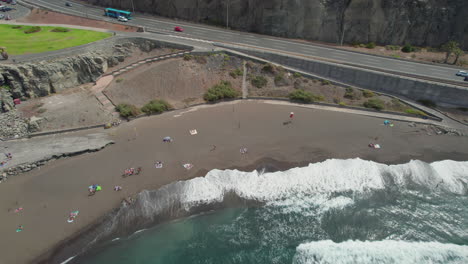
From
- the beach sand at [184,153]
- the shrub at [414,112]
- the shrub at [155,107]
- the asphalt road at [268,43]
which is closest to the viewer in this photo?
the beach sand at [184,153]

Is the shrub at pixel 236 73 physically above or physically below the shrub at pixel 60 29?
below

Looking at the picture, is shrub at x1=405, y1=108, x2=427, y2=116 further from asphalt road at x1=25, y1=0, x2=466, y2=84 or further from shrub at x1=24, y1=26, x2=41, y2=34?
shrub at x1=24, y1=26, x2=41, y2=34

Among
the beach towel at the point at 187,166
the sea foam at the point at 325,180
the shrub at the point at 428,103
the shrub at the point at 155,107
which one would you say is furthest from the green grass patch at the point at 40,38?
the shrub at the point at 428,103

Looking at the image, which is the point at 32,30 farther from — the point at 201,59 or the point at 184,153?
the point at 184,153

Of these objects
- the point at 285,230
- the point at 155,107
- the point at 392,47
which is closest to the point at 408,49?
the point at 392,47

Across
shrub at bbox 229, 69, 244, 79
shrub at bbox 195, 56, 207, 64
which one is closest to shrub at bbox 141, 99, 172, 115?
shrub at bbox 195, 56, 207, 64

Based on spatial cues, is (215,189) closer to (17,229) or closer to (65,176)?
(65,176)

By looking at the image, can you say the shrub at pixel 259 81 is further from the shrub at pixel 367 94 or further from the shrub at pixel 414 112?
the shrub at pixel 414 112
